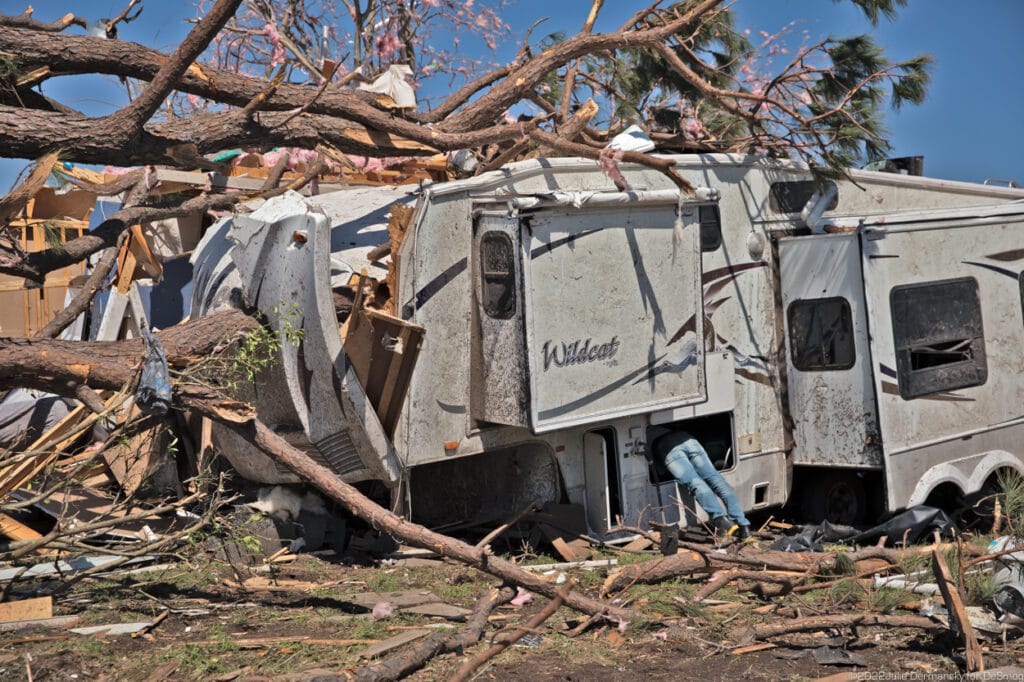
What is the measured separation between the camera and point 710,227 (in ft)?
28.8

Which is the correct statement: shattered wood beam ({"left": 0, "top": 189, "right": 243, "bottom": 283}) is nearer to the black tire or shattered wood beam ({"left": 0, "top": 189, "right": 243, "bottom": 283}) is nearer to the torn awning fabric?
the torn awning fabric

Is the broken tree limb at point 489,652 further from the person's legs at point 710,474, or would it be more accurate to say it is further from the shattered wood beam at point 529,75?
the shattered wood beam at point 529,75

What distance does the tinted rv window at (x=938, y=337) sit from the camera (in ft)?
28.5

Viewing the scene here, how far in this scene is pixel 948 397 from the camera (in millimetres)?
8922

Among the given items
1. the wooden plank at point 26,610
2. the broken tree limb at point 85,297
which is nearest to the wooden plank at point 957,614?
the wooden plank at point 26,610

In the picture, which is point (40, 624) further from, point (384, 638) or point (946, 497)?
point (946, 497)

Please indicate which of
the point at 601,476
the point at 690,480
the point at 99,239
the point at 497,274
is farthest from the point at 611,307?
the point at 99,239

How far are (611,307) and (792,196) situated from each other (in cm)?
245

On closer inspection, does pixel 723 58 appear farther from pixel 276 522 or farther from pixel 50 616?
pixel 50 616

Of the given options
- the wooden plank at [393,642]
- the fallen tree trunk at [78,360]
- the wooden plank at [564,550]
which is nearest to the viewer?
the wooden plank at [393,642]

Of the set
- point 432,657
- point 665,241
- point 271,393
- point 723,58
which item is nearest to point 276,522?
point 271,393

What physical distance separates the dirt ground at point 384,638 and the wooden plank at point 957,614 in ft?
0.39

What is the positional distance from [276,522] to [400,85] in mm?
3655

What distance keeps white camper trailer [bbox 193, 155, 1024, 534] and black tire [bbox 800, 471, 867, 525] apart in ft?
0.07
